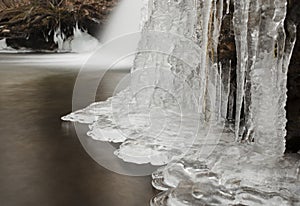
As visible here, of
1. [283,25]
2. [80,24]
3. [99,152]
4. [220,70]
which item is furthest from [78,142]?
[80,24]

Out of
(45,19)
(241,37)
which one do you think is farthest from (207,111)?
(45,19)

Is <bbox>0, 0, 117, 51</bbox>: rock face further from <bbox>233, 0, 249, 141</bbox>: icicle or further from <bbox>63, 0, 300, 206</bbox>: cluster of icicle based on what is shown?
<bbox>233, 0, 249, 141</bbox>: icicle

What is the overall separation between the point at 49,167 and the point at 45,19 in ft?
27.5

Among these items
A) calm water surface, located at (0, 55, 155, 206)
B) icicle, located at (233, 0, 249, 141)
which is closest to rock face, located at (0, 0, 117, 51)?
calm water surface, located at (0, 55, 155, 206)

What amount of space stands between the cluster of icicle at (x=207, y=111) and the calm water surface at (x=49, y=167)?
17 centimetres

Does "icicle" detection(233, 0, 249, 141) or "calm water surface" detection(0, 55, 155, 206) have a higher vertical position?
"icicle" detection(233, 0, 249, 141)

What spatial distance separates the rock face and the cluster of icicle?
6771 mm

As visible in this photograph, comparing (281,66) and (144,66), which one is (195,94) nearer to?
(144,66)

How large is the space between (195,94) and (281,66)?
1.30m

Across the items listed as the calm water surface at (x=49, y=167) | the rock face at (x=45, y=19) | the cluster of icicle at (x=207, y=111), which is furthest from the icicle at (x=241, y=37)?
the rock face at (x=45, y=19)

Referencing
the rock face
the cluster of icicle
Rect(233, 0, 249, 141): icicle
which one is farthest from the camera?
the rock face

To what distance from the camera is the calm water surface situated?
1.74 meters

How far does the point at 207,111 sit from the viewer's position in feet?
8.90

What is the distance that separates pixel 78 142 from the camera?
102 inches
